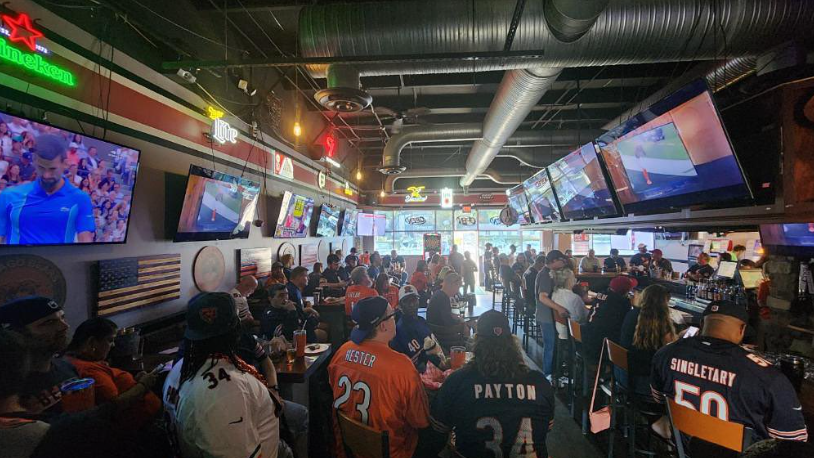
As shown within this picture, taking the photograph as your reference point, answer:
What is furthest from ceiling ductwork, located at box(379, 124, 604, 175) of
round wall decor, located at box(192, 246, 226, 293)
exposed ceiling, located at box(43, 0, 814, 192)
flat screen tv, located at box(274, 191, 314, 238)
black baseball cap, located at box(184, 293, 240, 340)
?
black baseball cap, located at box(184, 293, 240, 340)

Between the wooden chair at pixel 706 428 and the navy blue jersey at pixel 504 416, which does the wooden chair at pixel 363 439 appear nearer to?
the navy blue jersey at pixel 504 416

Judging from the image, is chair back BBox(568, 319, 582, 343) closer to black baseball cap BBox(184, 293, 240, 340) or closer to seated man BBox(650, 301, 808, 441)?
seated man BBox(650, 301, 808, 441)

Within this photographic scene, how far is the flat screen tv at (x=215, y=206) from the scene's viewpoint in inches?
157

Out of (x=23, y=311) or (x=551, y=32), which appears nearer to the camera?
(x=23, y=311)

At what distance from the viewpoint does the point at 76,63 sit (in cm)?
284

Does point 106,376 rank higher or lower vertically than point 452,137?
lower

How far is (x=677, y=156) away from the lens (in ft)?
9.86

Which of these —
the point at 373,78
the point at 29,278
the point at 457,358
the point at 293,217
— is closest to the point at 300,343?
the point at 457,358

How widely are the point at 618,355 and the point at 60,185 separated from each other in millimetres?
4867

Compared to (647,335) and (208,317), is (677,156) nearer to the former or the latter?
(647,335)

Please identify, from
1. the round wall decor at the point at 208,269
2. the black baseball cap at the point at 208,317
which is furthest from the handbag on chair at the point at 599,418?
the round wall decor at the point at 208,269

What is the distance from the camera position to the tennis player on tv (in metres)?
2.32

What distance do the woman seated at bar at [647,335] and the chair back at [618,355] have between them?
4 centimetres

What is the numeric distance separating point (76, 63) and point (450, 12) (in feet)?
11.0
